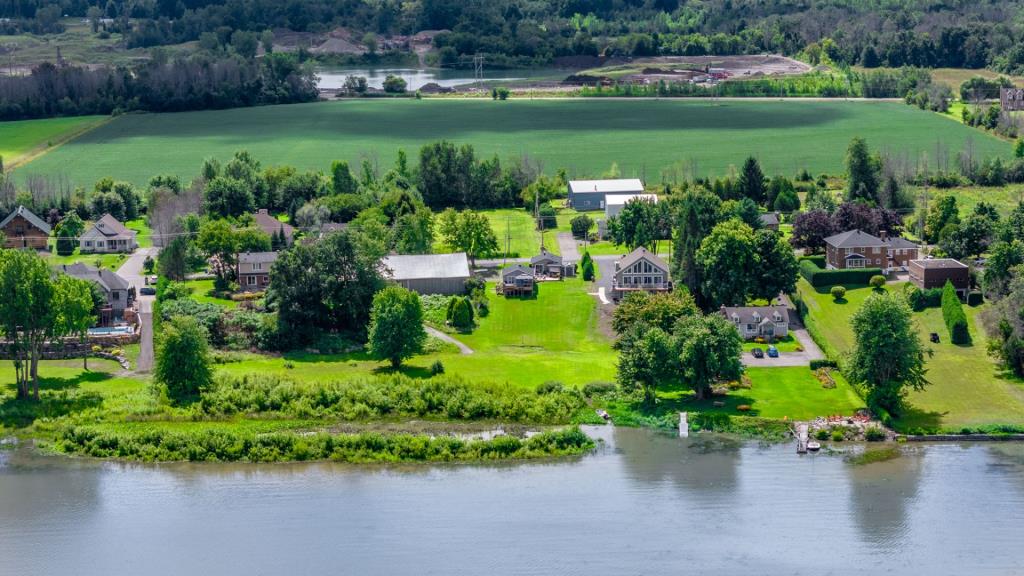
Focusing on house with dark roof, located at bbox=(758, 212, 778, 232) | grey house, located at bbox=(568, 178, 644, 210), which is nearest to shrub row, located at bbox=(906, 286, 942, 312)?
house with dark roof, located at bbox=(758, 212, 778, 232)

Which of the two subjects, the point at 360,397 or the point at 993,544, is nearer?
the point at 993,544

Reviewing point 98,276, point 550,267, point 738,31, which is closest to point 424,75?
point 738,31

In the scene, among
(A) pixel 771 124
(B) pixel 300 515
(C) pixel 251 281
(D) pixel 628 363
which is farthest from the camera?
(A) pixel 771 124

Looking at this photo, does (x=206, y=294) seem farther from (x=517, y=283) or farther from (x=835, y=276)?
(x=835, y=276)

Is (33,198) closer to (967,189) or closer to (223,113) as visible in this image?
(223,113)

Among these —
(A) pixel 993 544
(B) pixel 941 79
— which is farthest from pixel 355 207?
(B) pixel 941 79

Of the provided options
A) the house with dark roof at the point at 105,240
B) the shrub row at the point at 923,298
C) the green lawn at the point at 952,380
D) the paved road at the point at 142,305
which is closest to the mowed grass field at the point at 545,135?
the house with dark roof at the point at 105,240

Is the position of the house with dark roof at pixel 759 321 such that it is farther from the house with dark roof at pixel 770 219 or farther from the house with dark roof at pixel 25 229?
the house with dark roof at pixel 25 229
